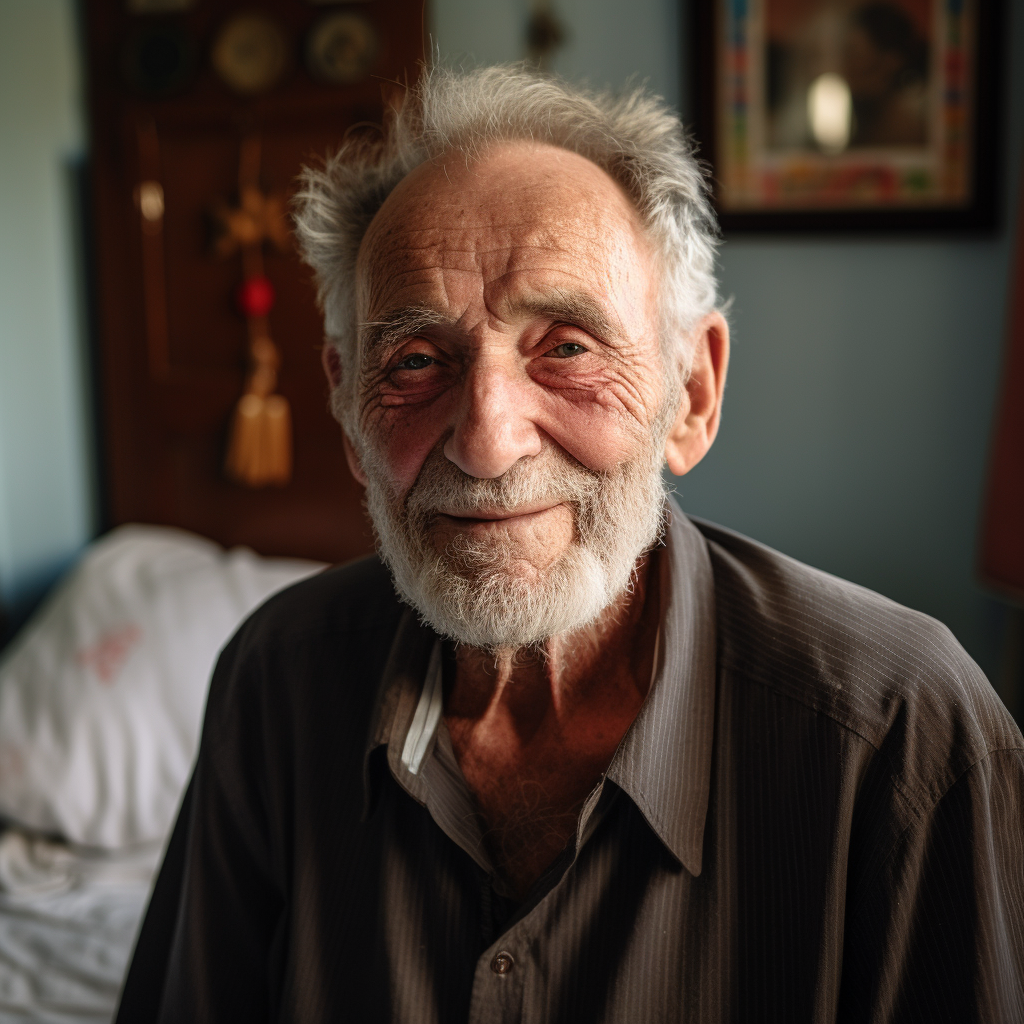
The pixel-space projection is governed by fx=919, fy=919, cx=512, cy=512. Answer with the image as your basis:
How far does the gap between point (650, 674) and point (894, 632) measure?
25 cm

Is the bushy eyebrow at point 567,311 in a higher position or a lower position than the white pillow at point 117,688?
higher

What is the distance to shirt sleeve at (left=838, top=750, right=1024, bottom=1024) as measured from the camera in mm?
758

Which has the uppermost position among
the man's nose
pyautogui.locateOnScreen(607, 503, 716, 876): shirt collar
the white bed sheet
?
the man's nose

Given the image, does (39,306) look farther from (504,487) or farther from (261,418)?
(504,487)

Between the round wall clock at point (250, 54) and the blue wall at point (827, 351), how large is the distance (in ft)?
1.26

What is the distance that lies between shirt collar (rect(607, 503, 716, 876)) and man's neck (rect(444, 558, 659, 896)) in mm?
72

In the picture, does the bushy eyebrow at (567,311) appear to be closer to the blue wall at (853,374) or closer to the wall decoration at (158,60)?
the blue wall at (853,374)

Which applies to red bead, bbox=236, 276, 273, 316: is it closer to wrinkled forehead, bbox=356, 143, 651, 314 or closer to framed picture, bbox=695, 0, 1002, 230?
framed picture, bbox=695, 0, 1002, 230

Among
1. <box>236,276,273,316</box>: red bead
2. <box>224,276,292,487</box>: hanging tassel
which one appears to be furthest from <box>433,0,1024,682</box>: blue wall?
<box>224,276,292,487</box>: hanging tassel

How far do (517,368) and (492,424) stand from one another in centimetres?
7

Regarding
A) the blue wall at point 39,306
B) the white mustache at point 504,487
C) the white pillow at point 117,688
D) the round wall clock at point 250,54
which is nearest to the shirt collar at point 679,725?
the white mustache at point 504,487

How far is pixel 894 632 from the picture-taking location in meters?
0.88

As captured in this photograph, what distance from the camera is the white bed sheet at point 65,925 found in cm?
145

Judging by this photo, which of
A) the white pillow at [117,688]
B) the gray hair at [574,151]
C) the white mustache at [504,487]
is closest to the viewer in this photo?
the white mustache at [504,487]
